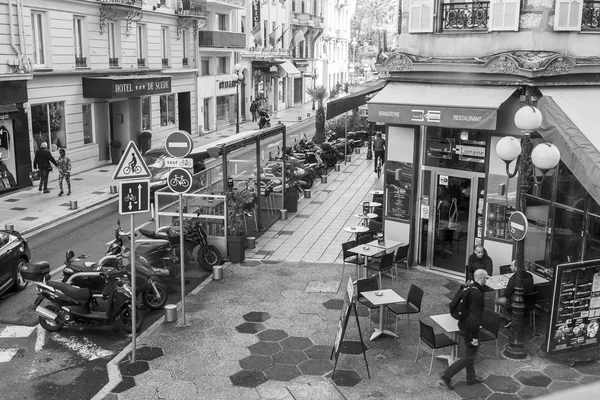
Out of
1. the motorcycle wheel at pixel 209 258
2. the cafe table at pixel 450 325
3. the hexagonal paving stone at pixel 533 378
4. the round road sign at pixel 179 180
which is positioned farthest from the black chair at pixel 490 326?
the motorcycle wheel at pixel 209 258

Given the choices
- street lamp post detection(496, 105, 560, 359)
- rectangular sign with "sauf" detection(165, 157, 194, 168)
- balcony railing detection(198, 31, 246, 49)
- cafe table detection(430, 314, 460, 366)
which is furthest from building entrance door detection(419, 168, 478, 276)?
balcony railing detection(198, 31, 246, 49)

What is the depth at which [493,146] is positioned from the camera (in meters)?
12.8

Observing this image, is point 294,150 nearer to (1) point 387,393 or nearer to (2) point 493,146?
(2) point 493,146

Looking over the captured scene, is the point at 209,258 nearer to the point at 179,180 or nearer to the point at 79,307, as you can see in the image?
the point at 179,180

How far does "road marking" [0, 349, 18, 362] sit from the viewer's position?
400 inches

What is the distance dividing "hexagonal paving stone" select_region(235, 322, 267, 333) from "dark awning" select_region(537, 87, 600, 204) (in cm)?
570

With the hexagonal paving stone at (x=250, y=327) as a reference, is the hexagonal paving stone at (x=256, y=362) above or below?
above

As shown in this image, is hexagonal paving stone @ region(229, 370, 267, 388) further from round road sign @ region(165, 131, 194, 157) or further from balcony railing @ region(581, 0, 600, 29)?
balcony railing @ region(581, 0, 600, 29)

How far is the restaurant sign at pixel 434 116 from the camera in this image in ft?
39.4

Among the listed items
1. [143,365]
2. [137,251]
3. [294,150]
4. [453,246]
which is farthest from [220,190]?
[294,150]

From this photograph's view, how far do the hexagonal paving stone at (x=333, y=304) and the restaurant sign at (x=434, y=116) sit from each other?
12.3ft

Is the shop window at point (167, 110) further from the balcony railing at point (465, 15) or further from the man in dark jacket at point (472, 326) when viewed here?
the man in dark jacket at point (472, 326)

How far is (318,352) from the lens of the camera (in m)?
10.3

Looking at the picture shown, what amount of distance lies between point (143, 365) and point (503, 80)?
8.15 meters
